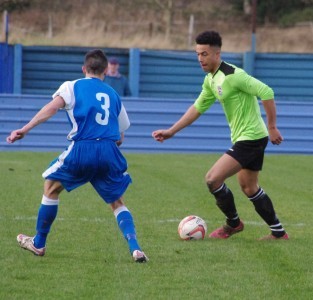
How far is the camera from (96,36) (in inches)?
1433

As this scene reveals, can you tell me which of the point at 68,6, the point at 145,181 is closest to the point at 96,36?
the point at 68,6

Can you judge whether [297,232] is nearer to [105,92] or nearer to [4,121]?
[105,92]

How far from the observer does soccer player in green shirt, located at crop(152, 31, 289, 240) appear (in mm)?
8641

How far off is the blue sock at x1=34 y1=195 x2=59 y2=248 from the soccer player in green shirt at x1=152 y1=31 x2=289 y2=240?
1.60 metres

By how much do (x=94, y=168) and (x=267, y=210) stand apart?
6.71 feet

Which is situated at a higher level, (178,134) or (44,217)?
(44,217)

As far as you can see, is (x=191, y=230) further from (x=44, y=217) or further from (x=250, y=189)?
(x=44, y=217)

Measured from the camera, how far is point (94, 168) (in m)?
7.64

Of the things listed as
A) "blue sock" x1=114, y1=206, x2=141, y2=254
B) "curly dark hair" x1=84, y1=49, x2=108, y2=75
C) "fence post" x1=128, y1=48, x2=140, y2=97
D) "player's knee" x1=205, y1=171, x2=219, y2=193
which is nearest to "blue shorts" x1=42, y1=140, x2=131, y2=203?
"blue sock" x1=114, y1=206, x2=141, y2=254

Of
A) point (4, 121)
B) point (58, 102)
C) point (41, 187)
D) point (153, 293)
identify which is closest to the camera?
point (153, 293)

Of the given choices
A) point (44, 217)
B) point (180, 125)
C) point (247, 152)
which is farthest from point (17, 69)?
point (44, 217)

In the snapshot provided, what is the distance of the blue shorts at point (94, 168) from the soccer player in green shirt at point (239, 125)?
4.31 feet

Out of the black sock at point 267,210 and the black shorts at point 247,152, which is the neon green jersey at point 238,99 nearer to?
the black shorts at point 247,152

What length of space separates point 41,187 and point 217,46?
5081 mm
